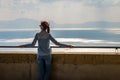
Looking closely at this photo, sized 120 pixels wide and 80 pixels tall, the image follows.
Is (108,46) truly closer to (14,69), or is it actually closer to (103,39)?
(103,39)

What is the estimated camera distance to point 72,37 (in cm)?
894

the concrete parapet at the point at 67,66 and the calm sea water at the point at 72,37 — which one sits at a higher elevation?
the calm sea water at the point at 72,37

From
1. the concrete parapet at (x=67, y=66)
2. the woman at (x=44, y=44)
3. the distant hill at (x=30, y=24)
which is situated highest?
the distant hill at (x=30, y=24)

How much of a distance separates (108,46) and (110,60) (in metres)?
0.50

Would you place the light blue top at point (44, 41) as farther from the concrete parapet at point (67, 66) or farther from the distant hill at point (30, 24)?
the distant hill at point (30, 24)

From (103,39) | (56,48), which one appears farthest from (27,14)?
(103,39)

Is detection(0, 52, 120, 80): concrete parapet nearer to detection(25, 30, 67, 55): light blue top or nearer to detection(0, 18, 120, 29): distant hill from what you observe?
detection(25, 30, 67, 55): light blue top

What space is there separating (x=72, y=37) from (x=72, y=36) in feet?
0.18

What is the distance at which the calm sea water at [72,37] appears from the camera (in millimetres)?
8742

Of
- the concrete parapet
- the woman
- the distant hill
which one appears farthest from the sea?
the woman

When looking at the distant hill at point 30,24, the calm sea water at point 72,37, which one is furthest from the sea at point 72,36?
the distant hill at point 30,24

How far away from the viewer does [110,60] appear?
26.3 feet

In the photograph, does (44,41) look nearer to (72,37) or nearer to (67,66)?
(67,66)

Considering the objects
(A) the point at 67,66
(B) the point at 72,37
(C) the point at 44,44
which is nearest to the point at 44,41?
(C) the point at 44,44
